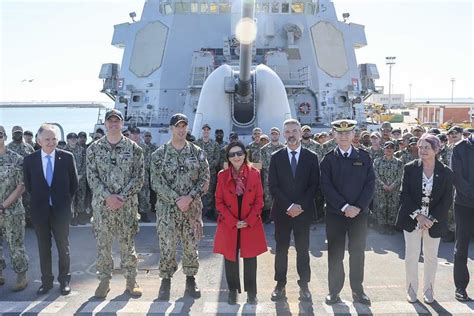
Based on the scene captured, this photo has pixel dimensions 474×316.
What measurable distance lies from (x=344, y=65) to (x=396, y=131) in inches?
238

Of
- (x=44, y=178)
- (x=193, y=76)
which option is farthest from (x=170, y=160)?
(x=193, y=76)

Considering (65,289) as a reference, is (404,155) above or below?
above

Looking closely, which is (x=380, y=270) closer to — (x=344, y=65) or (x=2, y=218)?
(x=2, y=218)

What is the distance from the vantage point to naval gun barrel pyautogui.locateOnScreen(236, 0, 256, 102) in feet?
26.4

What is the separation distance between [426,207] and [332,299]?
1255 mm

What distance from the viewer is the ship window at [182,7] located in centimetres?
1614

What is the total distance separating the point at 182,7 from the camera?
1620 cm

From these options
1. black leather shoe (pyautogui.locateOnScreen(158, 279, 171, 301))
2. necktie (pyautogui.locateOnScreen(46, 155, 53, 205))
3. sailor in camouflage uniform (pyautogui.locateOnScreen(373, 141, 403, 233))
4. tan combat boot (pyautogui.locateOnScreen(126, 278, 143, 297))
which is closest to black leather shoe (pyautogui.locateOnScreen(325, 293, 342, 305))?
black leather shoe (pyautogui.locateOnScreen(158, 279, 171, 301))

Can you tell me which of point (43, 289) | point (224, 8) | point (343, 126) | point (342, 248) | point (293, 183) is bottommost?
point (43, 289)

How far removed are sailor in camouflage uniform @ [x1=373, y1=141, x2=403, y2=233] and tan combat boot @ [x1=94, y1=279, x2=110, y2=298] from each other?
4726mm

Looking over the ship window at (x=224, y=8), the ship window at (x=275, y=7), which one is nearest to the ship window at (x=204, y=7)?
the ship window at (x=224, y=8)

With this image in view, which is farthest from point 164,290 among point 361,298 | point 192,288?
point 361,298

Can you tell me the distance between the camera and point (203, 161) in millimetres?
5305

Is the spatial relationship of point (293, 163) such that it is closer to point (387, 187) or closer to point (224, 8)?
point (387, 187)
